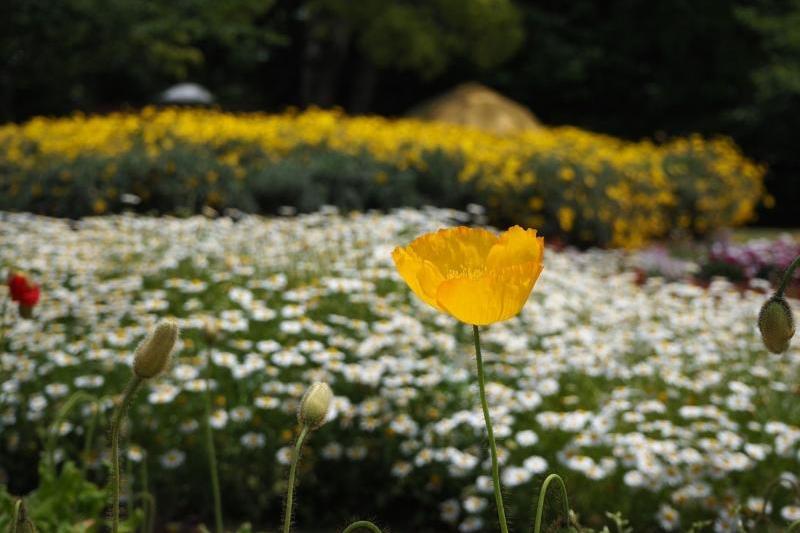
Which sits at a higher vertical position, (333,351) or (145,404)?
(333,351)

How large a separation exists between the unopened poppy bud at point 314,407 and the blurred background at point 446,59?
1278 centimetres

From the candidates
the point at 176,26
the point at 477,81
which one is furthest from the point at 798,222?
the point at 176,26

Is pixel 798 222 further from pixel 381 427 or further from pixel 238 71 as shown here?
pixel 381 427

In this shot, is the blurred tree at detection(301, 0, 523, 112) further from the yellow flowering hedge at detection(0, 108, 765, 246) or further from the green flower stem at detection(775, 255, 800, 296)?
the green flower stem at detection(775, 255, 800, 296)

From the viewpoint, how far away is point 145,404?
9.72 feet

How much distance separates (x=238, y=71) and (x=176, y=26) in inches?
162

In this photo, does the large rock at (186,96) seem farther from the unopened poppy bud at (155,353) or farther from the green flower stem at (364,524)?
the green flower stem at (364,524)

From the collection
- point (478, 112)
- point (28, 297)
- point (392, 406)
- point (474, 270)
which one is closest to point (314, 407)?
point (474, 270)

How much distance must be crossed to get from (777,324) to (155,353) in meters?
0.68

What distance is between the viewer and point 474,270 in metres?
1.01

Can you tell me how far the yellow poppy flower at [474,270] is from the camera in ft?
2.81

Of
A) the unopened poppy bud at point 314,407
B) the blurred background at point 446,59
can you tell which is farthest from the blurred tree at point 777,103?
the unopened poppy bud at point 314,407

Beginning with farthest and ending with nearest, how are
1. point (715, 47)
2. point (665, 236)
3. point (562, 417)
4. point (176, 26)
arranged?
point (715, 47) < point (176, 26) < point (665, 236) < point (562, 417)

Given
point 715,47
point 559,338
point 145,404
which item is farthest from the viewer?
point 715,47
